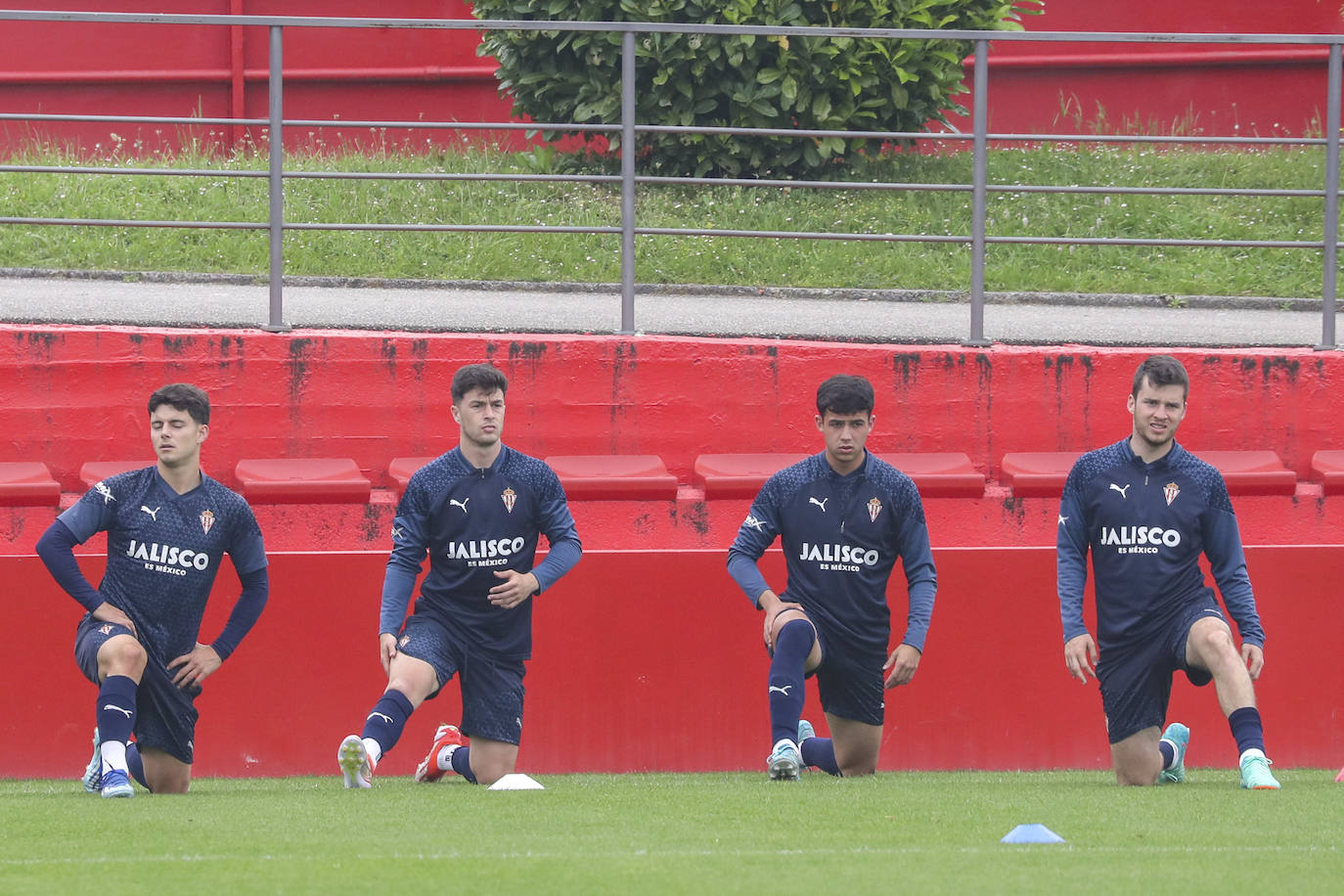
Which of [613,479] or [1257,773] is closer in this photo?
[1257,773]

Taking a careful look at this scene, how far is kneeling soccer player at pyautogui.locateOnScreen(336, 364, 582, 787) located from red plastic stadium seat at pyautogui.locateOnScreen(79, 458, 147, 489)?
235cm

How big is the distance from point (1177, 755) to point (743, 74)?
6258 mm

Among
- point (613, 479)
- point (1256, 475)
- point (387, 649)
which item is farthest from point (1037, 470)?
point (387, 649)

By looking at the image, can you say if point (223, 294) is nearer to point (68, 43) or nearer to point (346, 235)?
point (346, 235)

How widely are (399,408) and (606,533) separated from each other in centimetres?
129

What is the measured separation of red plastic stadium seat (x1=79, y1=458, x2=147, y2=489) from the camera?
30.2 ft

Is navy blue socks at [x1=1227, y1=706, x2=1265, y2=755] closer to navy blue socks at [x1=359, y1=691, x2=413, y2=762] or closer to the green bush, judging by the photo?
navy blue socks at [x1=359, y1=691, x2=413, y2=762]

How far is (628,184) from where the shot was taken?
32.2 feet

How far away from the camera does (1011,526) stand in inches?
375

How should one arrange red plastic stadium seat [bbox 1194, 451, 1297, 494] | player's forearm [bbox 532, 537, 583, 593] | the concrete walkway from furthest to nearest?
the concrete walkway → red plastic stadium seat [bbox 1194, 451, 1297, 494] → player's forearm [bbox 532, 537, 583, 593]

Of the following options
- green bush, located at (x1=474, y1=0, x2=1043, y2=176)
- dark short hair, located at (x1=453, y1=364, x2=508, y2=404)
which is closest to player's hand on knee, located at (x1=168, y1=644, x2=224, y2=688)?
dark short hair, located at (x1=453, y1=364, x2=508, y2=404)

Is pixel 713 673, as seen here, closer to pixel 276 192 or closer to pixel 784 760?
pixel 784 760

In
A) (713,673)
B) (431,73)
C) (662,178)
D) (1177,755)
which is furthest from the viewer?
(431,73)

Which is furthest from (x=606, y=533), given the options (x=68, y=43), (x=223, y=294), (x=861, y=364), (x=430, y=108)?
(x=68, y=43)
